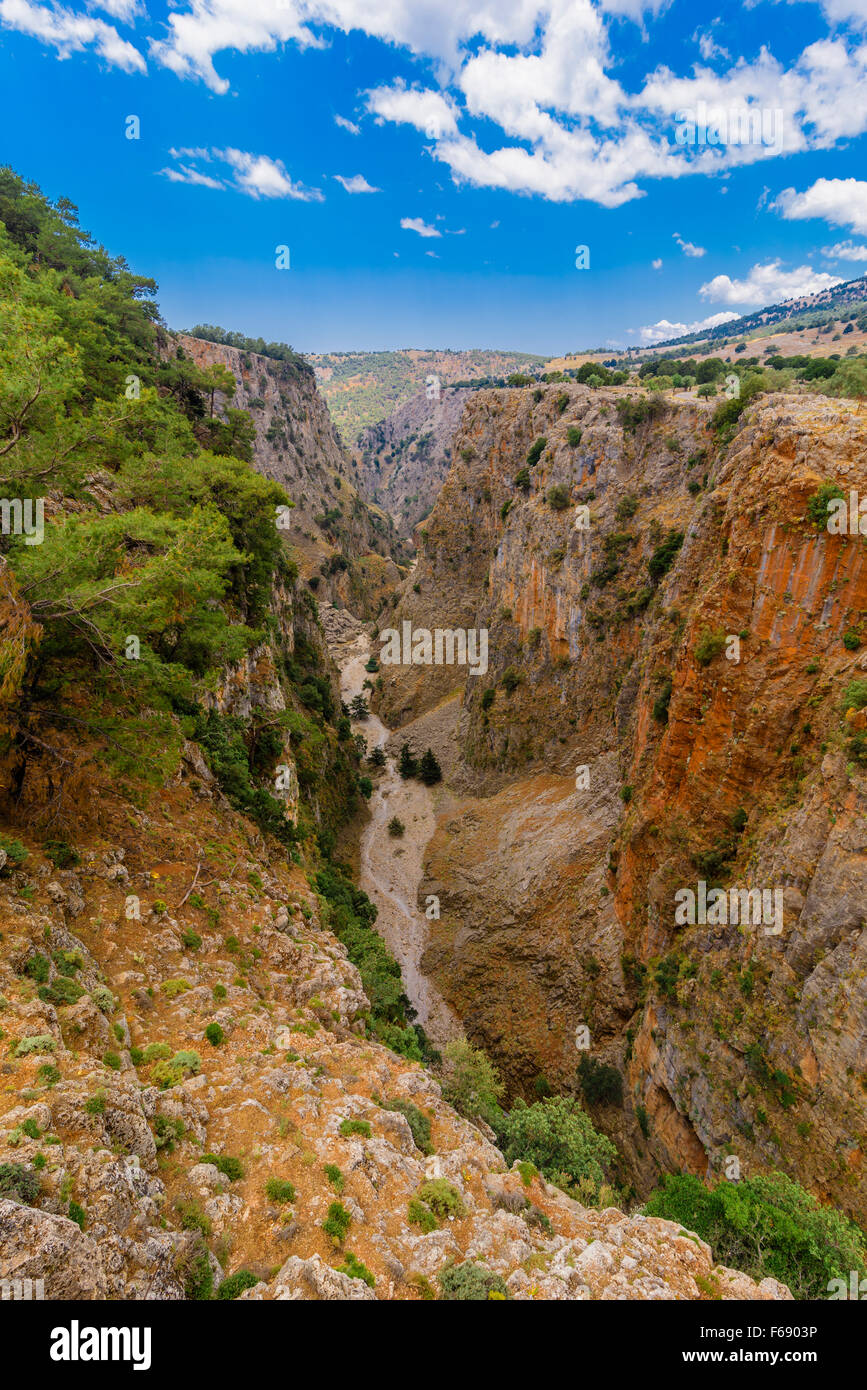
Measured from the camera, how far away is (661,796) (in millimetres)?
26375

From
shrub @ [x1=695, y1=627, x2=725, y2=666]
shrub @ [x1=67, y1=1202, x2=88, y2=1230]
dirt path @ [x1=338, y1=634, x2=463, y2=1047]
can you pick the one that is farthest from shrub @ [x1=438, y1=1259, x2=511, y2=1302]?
dirt path @ [x1=338, y1=634, x2=463, y2=1047]

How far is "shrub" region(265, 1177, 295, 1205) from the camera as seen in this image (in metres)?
8.91

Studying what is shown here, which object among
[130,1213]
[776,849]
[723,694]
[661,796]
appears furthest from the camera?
[661,796]

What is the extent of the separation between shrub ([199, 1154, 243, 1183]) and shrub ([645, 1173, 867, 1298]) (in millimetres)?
12065

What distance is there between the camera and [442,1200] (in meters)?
10.2

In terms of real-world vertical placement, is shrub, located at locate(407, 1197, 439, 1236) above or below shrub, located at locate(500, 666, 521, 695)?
below

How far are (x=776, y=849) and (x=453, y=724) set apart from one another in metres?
43.7

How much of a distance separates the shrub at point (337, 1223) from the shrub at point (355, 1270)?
0.31 metres

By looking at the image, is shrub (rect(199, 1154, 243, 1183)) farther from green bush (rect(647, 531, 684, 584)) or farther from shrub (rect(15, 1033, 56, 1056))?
green bush (rect(647, 531, 684, 584))

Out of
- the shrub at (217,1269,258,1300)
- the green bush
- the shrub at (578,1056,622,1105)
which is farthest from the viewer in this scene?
the green bush

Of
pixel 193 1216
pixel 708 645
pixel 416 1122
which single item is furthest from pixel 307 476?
pixel 193 1216

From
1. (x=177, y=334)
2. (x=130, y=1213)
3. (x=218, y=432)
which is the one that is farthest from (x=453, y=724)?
(x=177, y=334)

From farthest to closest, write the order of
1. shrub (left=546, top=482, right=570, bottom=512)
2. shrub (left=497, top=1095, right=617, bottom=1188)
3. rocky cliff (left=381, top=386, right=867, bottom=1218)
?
shrub (left=546, top=482, right=570, bottom=512)
shrub (left=497, top=1095, right=617, bottom=1188)
rocky cliff (left=381, top=386, right=867, bottom=1218)
